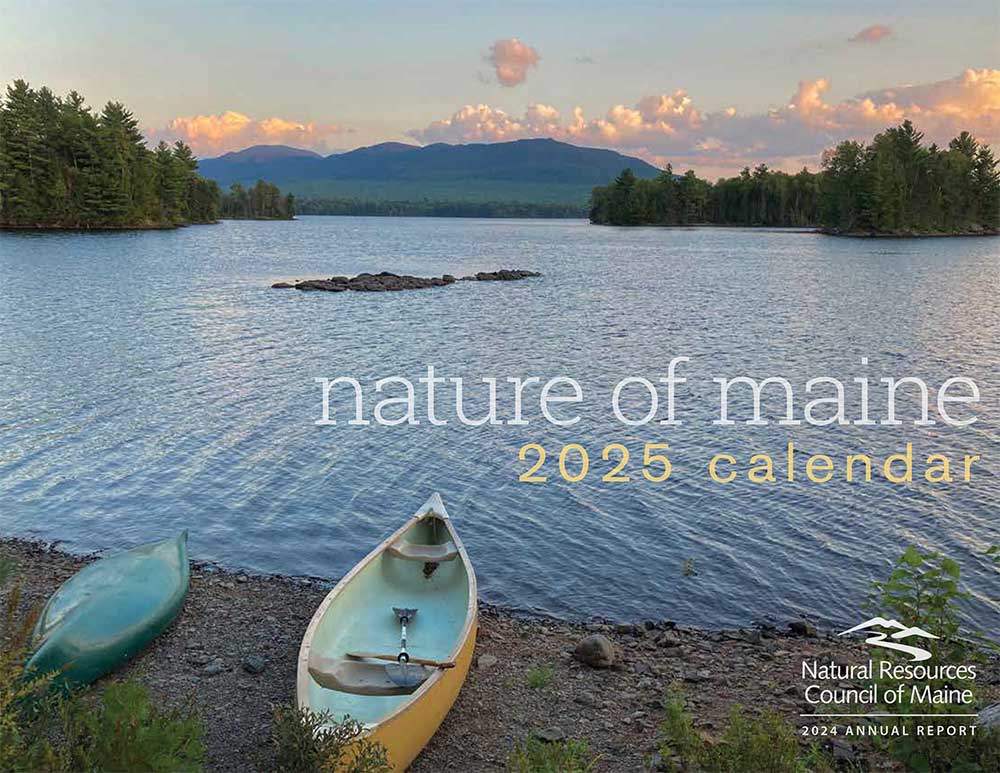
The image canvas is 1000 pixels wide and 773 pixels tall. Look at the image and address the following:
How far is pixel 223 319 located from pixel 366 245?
83.1 meters

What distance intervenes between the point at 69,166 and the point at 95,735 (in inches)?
4961

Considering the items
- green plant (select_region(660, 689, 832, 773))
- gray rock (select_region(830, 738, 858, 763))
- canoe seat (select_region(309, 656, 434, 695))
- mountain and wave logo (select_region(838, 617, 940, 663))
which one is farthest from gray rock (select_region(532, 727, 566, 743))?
mountain and wave logo (select_region(838, 617, 940, 663))

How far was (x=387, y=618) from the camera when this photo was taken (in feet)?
36.4

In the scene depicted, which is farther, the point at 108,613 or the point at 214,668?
the point at 214,668

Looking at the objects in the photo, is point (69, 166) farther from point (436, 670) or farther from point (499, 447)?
point (436, 670)

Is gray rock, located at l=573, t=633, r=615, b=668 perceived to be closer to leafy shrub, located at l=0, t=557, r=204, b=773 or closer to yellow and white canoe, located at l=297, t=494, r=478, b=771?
yellow and white canoe, located at l=297, t=494, r=478, b=771

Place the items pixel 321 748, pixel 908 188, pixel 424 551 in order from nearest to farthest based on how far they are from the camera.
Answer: pixel 321 748 → pixel 424 551 → pixel 908 188

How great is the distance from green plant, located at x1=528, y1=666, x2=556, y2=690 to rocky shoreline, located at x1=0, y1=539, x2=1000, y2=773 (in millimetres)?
29

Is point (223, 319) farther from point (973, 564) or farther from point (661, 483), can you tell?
point (973, 564)

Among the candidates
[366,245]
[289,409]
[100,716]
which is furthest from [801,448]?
[366,245]

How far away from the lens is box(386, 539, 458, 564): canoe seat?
484 inches

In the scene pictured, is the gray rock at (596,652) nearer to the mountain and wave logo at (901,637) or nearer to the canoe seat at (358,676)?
the canoe seat at (358,676)

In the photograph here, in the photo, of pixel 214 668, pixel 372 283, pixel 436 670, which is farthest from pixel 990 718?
pixel 372 283

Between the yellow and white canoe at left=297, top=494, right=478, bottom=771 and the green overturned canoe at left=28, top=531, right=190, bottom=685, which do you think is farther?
the green overturned canoe at left=28, top=531, right=190, bottom=685
